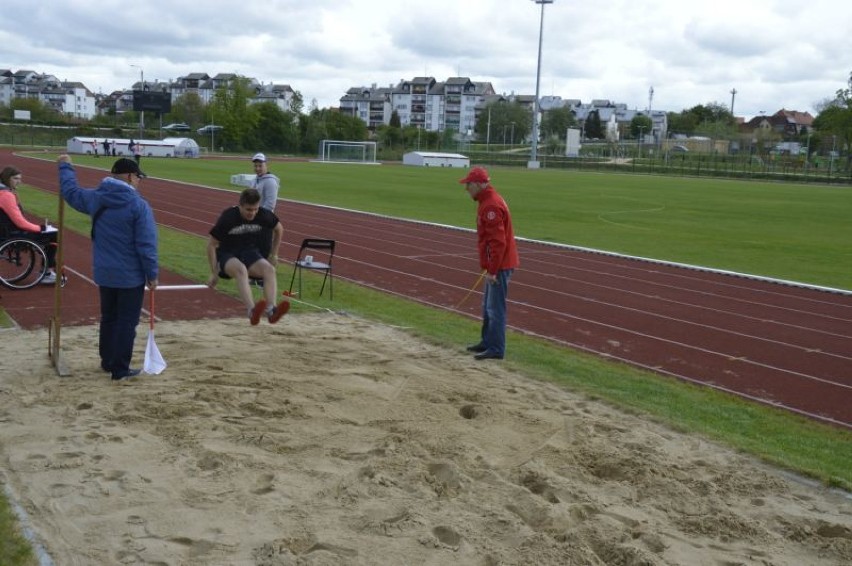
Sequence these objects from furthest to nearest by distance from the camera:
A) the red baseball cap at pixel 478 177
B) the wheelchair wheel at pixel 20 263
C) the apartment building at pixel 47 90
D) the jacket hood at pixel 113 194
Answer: the apartment building at pixel 47 90 → the wheelchair wheel at pixel 20 263 → the red baseball cap at pixel 478 177 → the jacket hood at pixel 113 194

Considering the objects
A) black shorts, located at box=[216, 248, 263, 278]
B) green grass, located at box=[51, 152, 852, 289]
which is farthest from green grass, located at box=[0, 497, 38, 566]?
green grass, located at box=[51, 152, 852, 289]

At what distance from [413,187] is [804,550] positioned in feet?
119

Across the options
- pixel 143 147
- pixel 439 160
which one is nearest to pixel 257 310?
pixel 143 147

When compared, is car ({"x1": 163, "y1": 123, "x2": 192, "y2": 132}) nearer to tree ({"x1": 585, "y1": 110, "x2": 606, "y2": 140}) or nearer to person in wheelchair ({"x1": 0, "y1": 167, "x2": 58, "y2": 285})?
tree ({"x1": 585, "y1": 110, "x2": 606, "y2": 140})

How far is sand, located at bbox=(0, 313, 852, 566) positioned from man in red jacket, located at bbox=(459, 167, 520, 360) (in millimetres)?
790

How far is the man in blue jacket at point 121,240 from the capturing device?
698 cm

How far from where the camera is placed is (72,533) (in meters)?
4.31

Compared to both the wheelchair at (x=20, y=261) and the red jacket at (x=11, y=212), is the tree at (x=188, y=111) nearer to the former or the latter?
the wheelchair at (x=20, y=261)

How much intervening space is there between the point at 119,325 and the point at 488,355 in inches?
132

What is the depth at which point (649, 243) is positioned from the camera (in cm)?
2066

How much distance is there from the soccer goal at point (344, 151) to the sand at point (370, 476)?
227ft

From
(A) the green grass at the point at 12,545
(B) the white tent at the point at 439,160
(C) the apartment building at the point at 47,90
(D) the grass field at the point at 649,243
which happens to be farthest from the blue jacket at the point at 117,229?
(C) the apartment building at the point at 47,90

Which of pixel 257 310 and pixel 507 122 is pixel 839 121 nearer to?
pixel 507 122

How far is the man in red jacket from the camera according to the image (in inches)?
327
